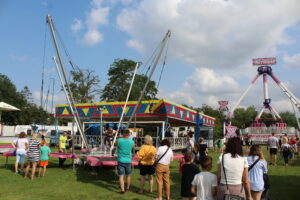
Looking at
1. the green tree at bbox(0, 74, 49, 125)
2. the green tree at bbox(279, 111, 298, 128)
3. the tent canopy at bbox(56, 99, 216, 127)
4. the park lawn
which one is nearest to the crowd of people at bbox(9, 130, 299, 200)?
the park lawn

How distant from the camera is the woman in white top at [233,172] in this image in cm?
459

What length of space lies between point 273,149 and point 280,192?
22.7ft

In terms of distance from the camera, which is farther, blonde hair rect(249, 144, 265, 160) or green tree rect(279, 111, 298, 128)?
green tree rect(279, 111, 298, 128)

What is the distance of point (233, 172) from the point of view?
4598 millimetres

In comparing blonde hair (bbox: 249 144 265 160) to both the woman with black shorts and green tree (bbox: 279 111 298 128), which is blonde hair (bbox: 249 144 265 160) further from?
green tree (bbox: 279 111 298 128)

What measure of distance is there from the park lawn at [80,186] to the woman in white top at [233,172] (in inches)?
143

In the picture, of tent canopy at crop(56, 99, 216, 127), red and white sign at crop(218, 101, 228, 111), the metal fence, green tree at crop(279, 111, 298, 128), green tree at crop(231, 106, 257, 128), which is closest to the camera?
tent canopy at crop(56, 99, 216, 127)

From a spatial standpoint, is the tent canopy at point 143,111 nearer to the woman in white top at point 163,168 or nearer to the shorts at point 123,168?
the shorts at point 123,168

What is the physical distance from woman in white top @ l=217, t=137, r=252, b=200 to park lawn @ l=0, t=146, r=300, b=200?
362cm

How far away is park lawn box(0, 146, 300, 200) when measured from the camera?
26.0 ft

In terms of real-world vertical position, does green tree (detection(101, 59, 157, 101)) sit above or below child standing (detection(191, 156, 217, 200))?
above

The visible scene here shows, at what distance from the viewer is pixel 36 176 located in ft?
34.9

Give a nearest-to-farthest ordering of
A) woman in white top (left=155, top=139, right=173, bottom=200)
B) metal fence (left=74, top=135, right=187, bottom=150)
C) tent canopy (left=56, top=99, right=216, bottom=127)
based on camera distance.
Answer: woman in white top (left=155, top=139, right=173, bottom=200) < tent canopy (left=56, top=99, right=216, bottom=127) < metal fence (left=74, top=135, right=187, bottom=150)

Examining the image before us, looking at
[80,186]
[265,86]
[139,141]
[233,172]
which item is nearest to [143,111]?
[139,141]
